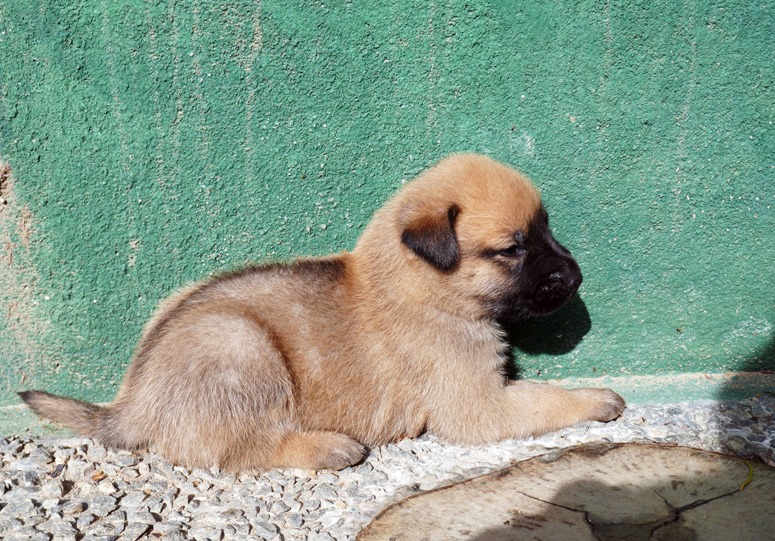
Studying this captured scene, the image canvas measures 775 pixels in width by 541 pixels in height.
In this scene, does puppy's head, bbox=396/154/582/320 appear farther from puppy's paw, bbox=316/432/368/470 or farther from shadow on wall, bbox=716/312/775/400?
shadow on wall, bbox=716/312/775/400

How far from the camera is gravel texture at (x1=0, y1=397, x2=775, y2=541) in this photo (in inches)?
166

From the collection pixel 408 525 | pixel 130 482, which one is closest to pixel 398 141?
pixel 408 525

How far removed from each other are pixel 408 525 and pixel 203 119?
2750 mm

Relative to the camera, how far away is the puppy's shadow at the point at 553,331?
5.37m

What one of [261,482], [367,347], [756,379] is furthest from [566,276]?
[261,482]

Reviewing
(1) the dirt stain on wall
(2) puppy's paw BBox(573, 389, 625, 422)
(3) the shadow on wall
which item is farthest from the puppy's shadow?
(1) the dirt stain on wall

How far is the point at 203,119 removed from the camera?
15.8ft

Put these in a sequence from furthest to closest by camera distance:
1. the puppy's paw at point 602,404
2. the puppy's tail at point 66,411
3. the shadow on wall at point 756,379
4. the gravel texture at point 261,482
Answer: the shadow on wall at point 756,379 → the puppy's paw at point 602,404 → the puppy's tail at point 66,411 → the gravel texture at point 261,482

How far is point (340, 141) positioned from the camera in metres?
4.92

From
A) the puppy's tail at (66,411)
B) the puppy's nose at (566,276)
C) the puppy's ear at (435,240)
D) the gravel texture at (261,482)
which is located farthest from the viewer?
the puppy's tail at (66,411)

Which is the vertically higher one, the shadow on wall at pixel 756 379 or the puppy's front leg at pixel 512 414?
the shadow on wall at pixel 756 379

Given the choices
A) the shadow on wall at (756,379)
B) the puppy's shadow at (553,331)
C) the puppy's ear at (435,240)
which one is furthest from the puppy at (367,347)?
the shadow on wall at (756,379)

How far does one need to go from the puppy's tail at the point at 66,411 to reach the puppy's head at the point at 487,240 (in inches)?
88.9

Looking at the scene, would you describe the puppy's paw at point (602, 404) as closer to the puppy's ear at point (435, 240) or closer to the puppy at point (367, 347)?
the puppy at point (367, 347)
